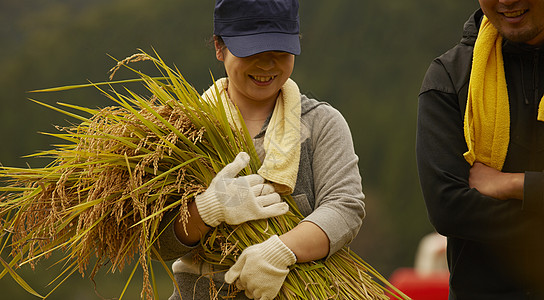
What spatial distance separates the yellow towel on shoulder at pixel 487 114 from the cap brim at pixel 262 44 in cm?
52

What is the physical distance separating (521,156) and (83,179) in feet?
4.04

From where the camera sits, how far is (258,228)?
2.04 meters

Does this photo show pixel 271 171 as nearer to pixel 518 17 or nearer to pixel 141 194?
pixel 141 194

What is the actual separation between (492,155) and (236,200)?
0.73 meters

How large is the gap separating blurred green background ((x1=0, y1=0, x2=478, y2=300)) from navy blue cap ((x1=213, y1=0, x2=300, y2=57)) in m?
13.6

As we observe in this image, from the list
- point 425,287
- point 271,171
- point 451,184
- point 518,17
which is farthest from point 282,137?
point 425,287

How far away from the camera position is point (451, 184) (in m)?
2.03

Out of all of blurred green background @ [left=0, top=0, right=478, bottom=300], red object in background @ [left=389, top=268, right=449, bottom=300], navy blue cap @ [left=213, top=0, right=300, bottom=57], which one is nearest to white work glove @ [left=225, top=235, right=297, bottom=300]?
navy blue cap @ [left=213, top=0, right=300, bottom=57]

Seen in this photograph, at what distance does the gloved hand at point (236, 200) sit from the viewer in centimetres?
199

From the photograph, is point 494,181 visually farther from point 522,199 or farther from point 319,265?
point 319,265

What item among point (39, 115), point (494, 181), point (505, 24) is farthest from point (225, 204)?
point (39, 115)

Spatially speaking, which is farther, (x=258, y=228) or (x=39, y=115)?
(x=39, y=115)

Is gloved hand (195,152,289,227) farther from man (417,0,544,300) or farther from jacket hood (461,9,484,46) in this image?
jacket hood (461,9,484,46)

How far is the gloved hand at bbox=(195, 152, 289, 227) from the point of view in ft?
6.53
